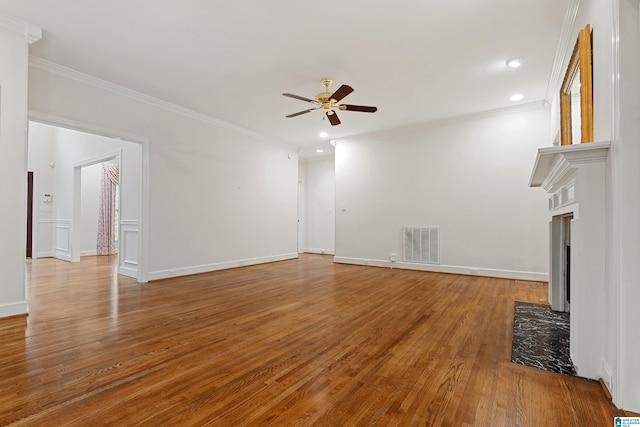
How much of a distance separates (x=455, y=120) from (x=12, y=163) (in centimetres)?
641

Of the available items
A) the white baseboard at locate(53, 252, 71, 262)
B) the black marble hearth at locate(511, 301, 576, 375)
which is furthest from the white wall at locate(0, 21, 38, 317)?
the white baseboard at locate(53, 252, 71, 262)

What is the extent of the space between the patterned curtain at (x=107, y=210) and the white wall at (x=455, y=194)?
22.0ft

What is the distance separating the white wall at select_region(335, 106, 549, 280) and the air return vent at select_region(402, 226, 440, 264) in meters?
0.11

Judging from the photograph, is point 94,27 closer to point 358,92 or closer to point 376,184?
point 358,92

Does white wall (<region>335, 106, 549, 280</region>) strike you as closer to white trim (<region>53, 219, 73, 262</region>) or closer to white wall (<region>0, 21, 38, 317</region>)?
white wall (<region>0, 21, 38, 317</region>)

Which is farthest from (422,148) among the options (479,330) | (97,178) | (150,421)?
(97,178)

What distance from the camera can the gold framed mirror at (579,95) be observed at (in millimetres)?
2365

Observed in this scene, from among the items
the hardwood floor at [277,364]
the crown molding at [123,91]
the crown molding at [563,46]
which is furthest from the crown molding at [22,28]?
the crown molding at [563,46]

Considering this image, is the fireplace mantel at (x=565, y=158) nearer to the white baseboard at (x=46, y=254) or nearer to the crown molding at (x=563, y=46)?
the crown molding at (x=563, y=46)

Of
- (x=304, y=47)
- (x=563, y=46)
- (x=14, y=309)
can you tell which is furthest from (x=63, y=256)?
(x=563, y=46)

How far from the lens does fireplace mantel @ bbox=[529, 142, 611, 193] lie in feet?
6.26

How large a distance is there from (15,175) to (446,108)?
5.90 meters

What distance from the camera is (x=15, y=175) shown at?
3215 millimetres

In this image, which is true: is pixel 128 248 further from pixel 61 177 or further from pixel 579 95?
pixel 579 95
